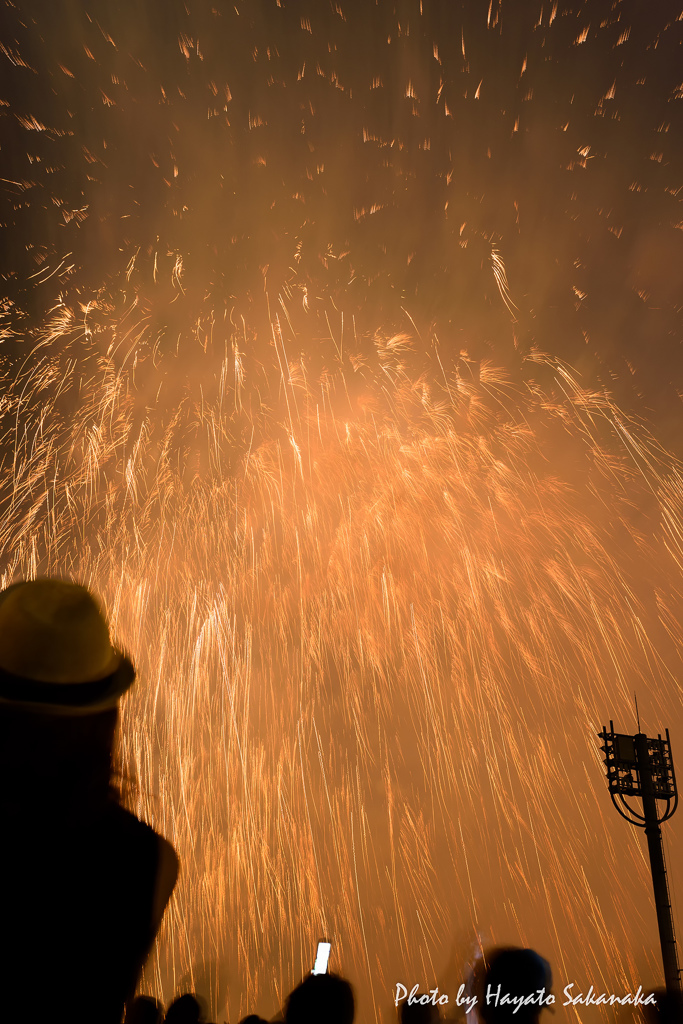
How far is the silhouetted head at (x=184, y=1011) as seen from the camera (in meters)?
5.29

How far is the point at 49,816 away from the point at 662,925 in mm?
18177

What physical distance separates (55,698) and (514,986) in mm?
3778

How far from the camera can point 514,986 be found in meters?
3.59

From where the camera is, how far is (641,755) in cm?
1662

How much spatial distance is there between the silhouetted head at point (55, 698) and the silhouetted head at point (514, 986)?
3585 millimetres

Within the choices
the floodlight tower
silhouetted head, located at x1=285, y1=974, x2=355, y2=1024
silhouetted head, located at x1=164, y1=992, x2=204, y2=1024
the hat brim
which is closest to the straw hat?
the hat brim

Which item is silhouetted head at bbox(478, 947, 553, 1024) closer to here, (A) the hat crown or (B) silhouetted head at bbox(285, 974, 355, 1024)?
(B) silhouetted head at bbox(285, 974, 355, 1024)

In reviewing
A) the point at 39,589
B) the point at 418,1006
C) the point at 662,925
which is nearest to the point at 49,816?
the point at 39,589

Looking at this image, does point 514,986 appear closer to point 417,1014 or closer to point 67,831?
point 417,1014

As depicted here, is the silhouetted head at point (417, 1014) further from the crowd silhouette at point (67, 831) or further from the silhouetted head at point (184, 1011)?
the crowd silhouette at point (67, 831)

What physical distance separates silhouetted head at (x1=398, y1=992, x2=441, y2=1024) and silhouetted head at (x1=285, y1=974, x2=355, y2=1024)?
2622 mm

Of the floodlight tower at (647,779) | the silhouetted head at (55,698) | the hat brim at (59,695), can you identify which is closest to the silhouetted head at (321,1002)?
the silhouetted head at (55,698)

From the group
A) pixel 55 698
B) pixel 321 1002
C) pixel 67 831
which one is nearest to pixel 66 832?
pixel 67 831

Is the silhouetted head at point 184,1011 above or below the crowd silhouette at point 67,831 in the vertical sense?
below
